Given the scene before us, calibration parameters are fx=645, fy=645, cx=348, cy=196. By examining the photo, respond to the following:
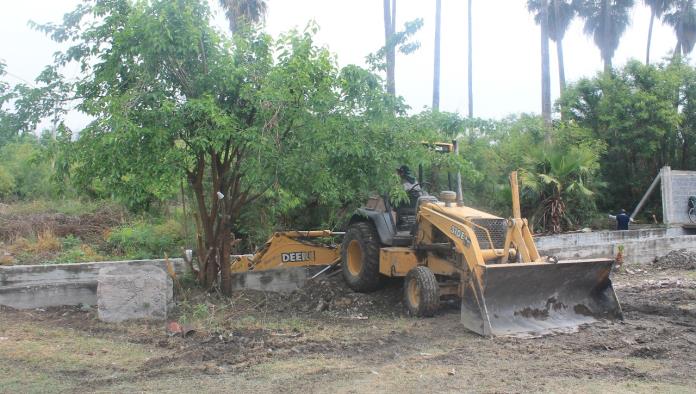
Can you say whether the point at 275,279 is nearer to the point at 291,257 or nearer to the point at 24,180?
the point at 291,257

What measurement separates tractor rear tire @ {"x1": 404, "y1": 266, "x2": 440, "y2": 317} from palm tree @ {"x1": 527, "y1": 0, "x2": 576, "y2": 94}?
28.8 metres

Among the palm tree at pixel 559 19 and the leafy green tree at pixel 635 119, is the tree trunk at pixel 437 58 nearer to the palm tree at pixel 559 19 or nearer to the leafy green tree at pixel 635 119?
the leafy green tree at pixel 635 119

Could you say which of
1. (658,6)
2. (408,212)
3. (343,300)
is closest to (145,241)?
(343,300)

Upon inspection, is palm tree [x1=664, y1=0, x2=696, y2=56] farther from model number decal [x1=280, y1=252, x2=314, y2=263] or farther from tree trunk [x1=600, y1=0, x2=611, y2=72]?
model number decal [x1=280, y1=252, x2=314, y2=263]

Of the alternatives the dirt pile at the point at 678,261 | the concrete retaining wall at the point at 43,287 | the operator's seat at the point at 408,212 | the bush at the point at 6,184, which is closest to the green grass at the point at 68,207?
the bush at the point at 6,184

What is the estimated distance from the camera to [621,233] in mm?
18516

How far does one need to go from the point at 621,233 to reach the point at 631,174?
20.3 feet

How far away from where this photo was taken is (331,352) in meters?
7.32

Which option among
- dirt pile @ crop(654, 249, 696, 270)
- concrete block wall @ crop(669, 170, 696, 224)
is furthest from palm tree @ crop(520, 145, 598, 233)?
dirt pile @ crop(654, 249, 696, 270)

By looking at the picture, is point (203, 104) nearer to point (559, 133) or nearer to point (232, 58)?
point (232, 58)

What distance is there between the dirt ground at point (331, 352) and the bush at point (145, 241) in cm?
348

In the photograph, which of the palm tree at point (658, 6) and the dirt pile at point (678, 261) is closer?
the dirt pile at point (678, 261)

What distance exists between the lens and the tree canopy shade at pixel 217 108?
332 inches

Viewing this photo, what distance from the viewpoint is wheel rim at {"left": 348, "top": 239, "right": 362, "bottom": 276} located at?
10918 mm
